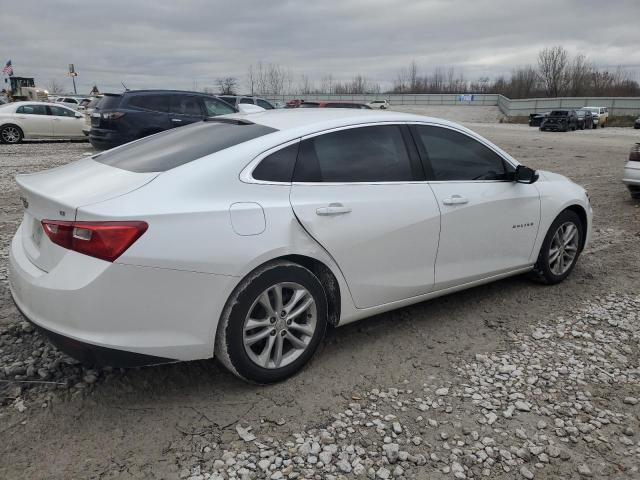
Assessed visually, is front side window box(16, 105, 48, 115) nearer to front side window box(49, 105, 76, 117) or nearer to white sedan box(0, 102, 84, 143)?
white sedan box(0, 102, 84, 143)

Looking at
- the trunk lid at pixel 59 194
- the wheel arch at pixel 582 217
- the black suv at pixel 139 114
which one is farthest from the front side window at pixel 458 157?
the black suv at pixel 139 114

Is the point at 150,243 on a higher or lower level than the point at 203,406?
higher

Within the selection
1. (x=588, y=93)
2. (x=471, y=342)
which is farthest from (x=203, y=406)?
(x=588, y=93)

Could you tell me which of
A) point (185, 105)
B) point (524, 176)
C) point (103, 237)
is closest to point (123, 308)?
point (103, 237)

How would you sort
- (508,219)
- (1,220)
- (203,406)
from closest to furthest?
1. (203,406)
2. (508,219)
3. (1,220)

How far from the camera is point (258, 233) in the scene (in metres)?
2.75

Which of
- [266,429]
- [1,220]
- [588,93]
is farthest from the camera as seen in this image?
[588,93]

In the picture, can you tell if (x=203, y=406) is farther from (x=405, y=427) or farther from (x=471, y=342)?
(x=471, y=342)

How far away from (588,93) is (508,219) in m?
79.4

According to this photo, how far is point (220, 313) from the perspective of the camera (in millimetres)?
2703

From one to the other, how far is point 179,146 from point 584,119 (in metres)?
42.7

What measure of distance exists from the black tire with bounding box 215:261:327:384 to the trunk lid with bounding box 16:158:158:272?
0.78 m

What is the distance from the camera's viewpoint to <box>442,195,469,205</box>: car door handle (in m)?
3.62

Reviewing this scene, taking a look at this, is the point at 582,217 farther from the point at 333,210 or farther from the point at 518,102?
the point at 518,102
